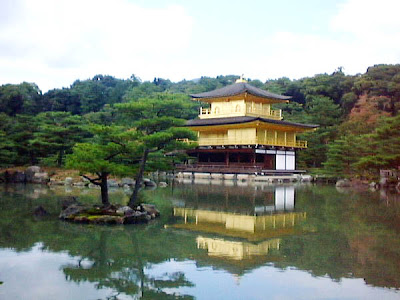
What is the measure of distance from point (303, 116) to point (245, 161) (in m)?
9.57

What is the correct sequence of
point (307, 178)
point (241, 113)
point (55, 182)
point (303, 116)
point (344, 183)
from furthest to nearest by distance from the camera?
point (303, 116), point (241, 113), point (307, 178), point (344, 183), point (55, 182)

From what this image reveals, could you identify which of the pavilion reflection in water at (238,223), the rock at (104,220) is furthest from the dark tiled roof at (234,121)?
the rock at (104,220)

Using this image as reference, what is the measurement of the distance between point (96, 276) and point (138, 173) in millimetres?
6782

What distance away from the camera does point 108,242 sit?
9656mm

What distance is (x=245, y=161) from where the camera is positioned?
38062 millimetres

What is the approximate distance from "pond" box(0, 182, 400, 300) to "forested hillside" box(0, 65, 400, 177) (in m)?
4.40

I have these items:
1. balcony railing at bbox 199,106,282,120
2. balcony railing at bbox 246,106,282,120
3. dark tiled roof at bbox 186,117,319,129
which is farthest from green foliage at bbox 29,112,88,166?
balcony railing at bbox 246,106,282,120

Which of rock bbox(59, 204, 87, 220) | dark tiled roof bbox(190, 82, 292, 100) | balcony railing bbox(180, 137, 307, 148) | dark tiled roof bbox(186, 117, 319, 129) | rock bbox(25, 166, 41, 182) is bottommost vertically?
rock bbox(59, 204, 87, 220)

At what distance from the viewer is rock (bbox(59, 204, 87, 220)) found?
12.4 m

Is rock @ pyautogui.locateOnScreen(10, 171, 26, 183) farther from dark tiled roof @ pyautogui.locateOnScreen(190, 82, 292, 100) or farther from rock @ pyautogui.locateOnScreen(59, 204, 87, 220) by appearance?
dark tiled roof @ pyautogui.locateOnScreen(190, 82, 292, 100)

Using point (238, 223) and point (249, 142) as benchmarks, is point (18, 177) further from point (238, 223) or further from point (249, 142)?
point (238, 223)

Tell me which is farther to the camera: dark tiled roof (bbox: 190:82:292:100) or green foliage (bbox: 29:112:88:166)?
dark tiled roof (bbox: 190:82:292:100)

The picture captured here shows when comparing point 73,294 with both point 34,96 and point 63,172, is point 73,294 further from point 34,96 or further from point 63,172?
point 34,96

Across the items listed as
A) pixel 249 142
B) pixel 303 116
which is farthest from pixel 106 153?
pixel 303 116
